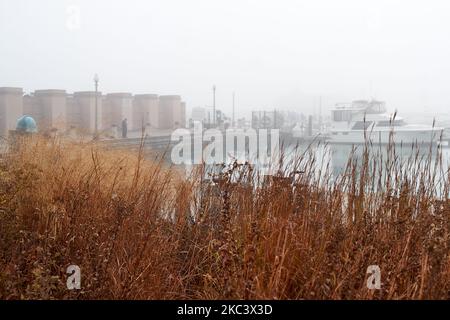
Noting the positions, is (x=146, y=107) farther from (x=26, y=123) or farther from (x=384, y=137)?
(x=384, y=137)

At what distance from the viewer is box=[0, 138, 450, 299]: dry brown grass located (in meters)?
1.53

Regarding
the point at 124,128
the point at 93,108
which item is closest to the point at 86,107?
the point at 93,108

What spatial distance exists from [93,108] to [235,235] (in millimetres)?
5312

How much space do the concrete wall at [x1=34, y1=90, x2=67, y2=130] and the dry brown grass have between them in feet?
9.44

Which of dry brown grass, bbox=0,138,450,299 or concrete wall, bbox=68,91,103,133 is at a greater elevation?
concrete wall, bbox=68,91,103,133

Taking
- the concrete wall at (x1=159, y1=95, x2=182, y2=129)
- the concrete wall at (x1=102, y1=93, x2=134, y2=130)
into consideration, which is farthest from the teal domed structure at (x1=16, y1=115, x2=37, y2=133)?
the concrete wall at (x1=159, y1=95, x2=182, y2=129)

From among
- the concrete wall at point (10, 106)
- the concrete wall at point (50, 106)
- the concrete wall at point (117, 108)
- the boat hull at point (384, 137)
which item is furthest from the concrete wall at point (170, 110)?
the boat hull at point (384, 137)

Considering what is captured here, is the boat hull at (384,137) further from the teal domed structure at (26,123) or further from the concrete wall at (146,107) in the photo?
the teal domed structure at (26,123)

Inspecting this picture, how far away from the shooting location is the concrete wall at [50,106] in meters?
5.61

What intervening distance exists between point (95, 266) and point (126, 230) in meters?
0.35

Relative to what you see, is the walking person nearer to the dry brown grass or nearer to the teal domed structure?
the teal domed structure
